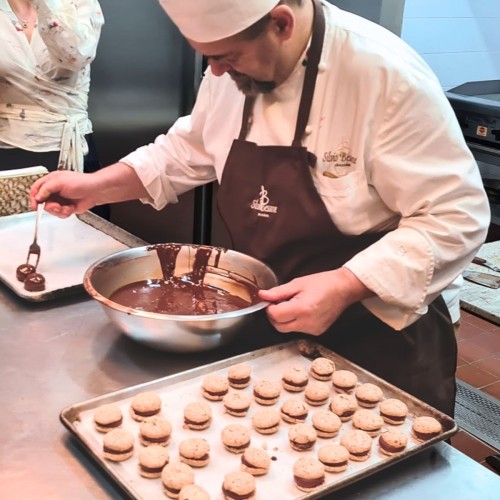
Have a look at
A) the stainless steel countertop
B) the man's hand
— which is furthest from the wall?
the stainless steel countertop

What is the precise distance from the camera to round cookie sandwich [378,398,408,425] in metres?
1.00

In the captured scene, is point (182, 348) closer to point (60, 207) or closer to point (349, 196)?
point (349, 196)

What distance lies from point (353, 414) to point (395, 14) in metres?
2.51

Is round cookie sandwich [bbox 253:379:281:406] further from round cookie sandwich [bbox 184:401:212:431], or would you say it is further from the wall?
the wall

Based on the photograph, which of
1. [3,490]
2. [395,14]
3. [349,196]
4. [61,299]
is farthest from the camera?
[395,14]

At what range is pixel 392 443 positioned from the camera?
0.94 metres

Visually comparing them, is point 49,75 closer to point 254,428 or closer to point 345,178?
point 345,178

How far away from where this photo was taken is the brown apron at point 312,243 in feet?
4.17

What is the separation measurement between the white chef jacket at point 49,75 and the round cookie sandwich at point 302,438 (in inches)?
71.6

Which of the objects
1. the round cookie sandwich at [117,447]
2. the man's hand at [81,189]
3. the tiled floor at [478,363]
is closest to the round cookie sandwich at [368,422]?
the round cookie sandwich at [117,447]

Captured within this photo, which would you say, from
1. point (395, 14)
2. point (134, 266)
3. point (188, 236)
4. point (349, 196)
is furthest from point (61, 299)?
point (395, 14)

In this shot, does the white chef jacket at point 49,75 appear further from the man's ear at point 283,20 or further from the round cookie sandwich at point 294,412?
the round cookie sandwich at point 294,412

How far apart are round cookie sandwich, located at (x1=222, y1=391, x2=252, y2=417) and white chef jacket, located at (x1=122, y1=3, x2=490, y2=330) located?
280mm

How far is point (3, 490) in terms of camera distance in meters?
0.87
